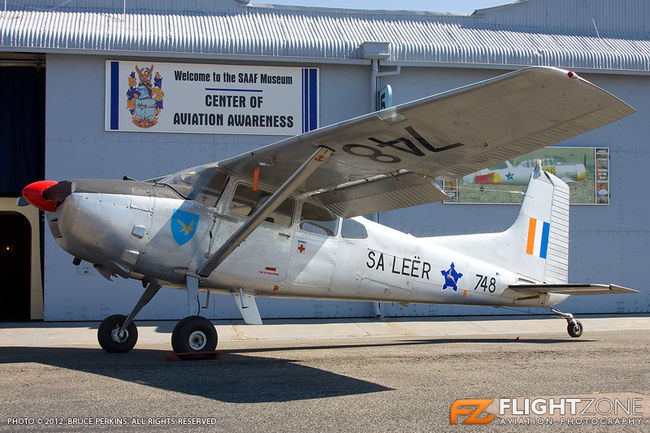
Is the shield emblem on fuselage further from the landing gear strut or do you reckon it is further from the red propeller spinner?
the red propeller spinner

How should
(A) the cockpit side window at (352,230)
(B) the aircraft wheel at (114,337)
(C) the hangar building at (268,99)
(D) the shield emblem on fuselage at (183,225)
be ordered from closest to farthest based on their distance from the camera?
(D) the shield emblem on fuselage at (183,225)
(B) the aircraft wheel at (114,337)
(A) the cockpit side window at (352,230)
(C) the hangar building at (268,99)

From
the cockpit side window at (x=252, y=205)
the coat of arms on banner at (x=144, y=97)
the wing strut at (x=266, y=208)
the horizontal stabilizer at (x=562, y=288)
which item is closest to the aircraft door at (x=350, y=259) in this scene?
the cockpit side window at (x=252, y=205)

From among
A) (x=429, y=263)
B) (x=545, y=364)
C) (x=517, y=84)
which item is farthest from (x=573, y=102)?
(x=429, y=263)

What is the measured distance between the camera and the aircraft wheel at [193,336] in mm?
7483

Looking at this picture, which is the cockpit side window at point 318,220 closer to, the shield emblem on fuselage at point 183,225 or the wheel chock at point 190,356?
the shield emblem on fuselage at point 183,225

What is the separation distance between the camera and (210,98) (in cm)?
1457

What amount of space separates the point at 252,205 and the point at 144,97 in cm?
733

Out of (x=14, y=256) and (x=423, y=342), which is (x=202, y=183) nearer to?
(x=423, y=342)

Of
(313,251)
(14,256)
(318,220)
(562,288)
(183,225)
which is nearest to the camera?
(183,225)

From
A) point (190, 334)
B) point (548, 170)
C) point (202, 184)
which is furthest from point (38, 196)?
point (548, 170)

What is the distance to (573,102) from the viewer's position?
18.5 feet

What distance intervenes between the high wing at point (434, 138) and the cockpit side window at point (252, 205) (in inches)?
7.4

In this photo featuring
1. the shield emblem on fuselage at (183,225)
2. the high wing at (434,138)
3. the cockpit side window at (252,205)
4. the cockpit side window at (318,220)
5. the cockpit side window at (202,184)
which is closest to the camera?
the high wing at (434,138)

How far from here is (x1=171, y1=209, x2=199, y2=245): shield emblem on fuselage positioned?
25.1ft
